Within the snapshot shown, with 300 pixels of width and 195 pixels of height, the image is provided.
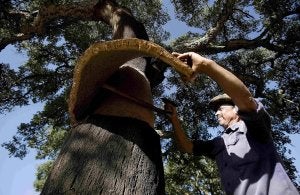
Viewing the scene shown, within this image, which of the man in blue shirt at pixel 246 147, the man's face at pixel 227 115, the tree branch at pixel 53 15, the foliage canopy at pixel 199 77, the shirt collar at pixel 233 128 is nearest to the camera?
the man in blue shirt at pixel 246 147

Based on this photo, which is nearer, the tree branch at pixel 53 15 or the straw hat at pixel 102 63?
the straw hat at pixel 102 63

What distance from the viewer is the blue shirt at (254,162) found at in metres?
2.36

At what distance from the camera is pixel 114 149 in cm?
190

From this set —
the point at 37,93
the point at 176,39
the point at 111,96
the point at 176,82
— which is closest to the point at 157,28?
the point at 176,39

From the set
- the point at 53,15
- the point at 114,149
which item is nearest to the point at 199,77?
the point at 53,15

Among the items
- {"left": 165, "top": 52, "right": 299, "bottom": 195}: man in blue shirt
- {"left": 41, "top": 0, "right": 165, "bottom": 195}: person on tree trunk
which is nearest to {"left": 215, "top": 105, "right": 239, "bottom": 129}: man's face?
{"left": 165, "top": 52, "right": 299, "bottom": 195}: man in blue shirt

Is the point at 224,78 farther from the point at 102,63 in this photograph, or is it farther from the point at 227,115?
the point at 227,115

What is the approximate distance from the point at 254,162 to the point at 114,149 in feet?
3.79

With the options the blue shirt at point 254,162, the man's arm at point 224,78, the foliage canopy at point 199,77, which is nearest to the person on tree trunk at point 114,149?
the man's arm at point 224,78

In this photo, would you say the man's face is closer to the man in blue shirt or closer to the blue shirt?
the man in blue shirt

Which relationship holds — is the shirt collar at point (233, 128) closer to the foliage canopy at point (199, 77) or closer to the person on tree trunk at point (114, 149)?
the person on tree trunk at point (114, 149)

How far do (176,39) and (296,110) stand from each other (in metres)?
4.36

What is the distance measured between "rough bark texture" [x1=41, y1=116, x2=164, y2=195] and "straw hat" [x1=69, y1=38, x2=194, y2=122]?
171 mm

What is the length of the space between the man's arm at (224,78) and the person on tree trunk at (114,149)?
0.46 m
